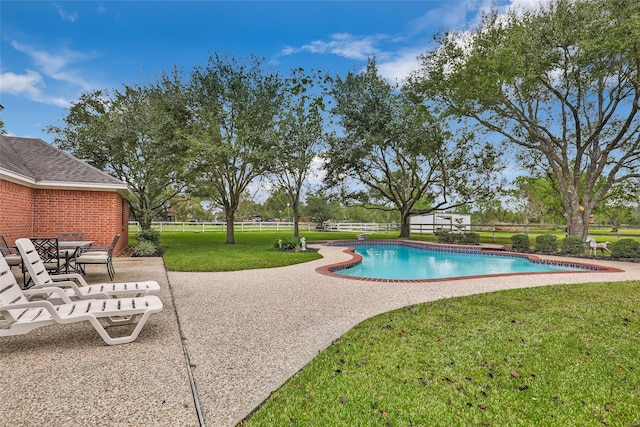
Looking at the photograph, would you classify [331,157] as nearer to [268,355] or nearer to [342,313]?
[342,313]

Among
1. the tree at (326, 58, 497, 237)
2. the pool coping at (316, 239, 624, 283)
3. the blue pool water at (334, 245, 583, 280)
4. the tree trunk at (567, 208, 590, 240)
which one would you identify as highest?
the tree at (326, 58, 497, 237)

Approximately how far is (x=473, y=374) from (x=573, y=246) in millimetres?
13769

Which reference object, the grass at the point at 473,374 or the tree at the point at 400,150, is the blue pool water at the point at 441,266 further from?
the tree at the point at 400,150

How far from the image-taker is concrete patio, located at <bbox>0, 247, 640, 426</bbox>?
8.29ft

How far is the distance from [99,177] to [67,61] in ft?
19.5

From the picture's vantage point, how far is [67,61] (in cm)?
1368

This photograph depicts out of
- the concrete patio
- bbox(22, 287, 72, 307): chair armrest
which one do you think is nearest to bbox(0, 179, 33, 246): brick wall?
the concrete patio

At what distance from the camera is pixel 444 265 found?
13094 millimetres

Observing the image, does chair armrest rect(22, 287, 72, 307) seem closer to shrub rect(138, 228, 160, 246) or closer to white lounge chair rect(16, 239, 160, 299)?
white lounge chair rect(16, 239, 160, 299)

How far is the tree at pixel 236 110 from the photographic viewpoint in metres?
15.9

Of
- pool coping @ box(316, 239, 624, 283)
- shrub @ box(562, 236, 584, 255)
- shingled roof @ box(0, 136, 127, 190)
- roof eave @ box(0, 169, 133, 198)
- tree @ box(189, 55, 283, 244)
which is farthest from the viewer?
tree @ box(189, 55, 283, 244)

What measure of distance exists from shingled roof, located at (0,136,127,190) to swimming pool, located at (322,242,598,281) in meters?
8.59

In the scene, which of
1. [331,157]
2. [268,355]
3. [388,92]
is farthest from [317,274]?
[388,92]

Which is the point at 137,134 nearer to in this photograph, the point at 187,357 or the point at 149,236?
the point at 149,236
